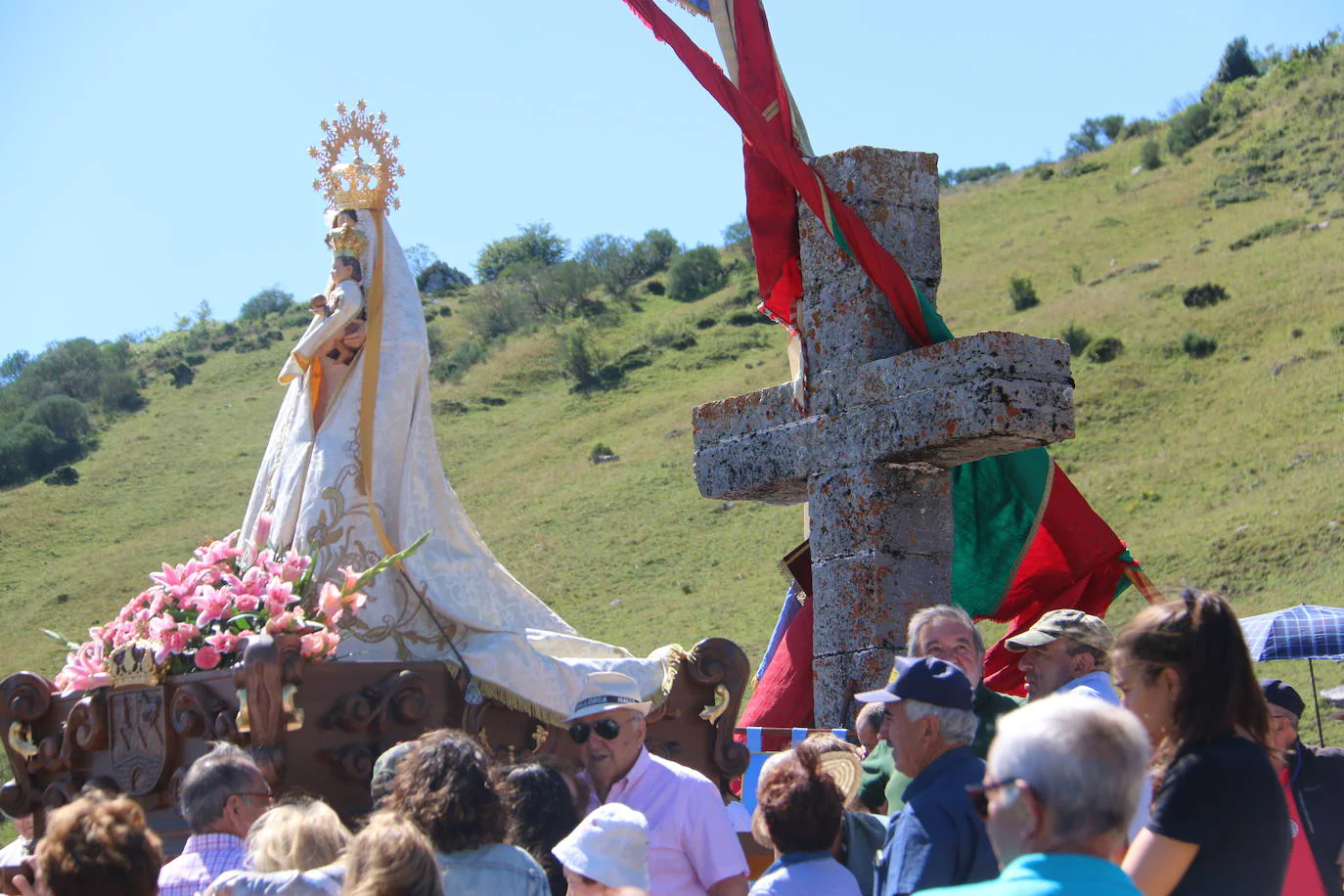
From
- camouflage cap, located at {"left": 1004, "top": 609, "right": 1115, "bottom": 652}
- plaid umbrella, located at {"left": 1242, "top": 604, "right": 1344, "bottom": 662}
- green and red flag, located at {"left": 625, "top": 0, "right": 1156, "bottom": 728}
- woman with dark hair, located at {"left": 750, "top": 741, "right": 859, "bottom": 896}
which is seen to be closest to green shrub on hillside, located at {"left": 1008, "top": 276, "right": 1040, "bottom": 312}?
plaid umbrella, located at {"left": 1242, "top": 604, "right": 1344, "bottom": 662}

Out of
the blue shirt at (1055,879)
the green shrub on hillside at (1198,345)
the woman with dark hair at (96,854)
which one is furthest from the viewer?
the green shrub on hillside at (1198,345)

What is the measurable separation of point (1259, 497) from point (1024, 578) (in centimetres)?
2021

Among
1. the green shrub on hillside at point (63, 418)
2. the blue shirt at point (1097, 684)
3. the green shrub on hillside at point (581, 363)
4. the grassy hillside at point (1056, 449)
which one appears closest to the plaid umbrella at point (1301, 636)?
the blue shirt at point (1097, 684)

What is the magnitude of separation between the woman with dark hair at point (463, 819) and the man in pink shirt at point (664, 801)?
0.75m

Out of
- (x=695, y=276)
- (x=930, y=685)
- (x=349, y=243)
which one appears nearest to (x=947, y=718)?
Result: (x=930, y=685)

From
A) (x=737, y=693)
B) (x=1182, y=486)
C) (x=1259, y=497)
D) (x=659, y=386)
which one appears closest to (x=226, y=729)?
(x=737, y=693)

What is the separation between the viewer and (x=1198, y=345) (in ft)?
109

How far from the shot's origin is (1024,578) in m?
5.93

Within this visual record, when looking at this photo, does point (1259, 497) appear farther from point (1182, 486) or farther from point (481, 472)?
point (481, 472)

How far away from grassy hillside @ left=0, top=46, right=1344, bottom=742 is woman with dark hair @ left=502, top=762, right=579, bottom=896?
1416 cm

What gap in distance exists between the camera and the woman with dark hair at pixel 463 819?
340 cm

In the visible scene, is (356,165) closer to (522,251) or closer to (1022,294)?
(1022,294)

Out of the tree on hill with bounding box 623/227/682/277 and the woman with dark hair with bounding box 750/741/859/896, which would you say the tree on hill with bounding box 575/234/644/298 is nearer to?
the tree on hill with bounding box 623/227/682/277

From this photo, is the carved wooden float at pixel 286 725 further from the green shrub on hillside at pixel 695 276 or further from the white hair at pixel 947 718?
the green shrub on hillside at pixel 695 276
